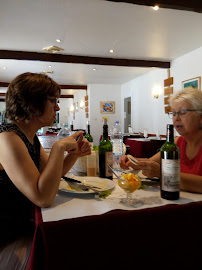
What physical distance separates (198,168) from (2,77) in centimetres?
862

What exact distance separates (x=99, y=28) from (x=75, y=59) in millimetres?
1763

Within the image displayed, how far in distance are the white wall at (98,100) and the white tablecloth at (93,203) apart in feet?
28.0

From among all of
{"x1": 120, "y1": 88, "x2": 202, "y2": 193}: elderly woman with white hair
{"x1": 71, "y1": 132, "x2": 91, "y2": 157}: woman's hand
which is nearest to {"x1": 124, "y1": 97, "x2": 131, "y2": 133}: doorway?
{"x1": 120, "y1": 88, "x2": 202, "y2": 193}: elderly woman with white hair

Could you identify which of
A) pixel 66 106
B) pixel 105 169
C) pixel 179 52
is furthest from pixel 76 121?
pixel 105 169

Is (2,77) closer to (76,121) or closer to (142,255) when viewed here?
(76,121)

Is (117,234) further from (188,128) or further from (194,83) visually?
(194,83)

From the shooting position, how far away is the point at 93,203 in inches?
34.8

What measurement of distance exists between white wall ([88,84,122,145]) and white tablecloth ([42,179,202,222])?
28.0ft

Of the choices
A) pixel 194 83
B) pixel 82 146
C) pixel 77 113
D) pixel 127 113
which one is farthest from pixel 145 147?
pixel 77 113

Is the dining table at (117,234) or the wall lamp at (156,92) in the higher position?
the wall lamp at (156,92)

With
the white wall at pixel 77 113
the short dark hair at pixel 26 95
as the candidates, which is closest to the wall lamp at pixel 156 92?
the white wall at pixel 77 113

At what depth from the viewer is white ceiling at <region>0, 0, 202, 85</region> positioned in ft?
9.98

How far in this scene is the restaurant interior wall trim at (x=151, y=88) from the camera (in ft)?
16.8

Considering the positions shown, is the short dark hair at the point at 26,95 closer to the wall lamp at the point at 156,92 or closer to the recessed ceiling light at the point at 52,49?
the recessed ceiling light at the point at 52,49
